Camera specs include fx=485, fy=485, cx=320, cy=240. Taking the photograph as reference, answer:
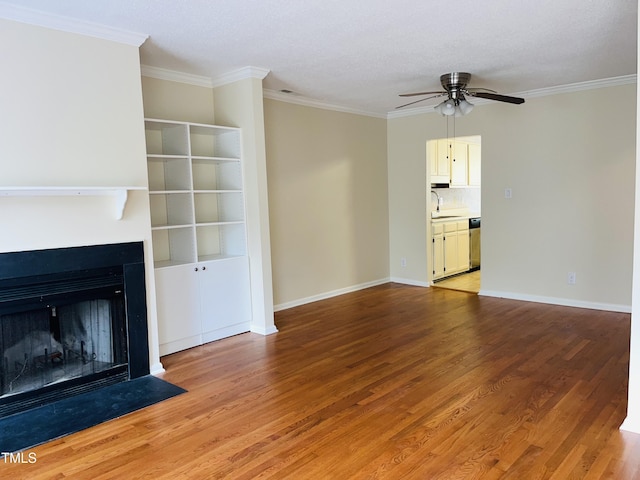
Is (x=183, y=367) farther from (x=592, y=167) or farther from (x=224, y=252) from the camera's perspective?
(x=592, y=167)

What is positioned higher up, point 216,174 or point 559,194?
point 216,174

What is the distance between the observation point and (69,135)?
3.05m

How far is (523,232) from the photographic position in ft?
18.0

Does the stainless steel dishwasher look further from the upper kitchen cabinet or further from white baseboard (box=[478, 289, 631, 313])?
white baseboard (box=[478, 289, 631, 313])

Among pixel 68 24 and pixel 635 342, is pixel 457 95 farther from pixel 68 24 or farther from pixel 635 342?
pixel 68 24

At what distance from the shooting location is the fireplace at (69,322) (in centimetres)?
290

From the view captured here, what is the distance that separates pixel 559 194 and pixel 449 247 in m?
1.91

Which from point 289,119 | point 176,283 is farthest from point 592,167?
point 176,283

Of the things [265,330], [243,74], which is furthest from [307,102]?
[265,330]

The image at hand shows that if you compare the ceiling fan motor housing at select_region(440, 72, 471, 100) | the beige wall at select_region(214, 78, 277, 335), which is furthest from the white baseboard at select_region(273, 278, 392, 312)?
the ceiling fan motor housing at select_region(440, 72, 471, 100)

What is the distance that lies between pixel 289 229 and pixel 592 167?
322 centimetres

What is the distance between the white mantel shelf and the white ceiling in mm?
1045

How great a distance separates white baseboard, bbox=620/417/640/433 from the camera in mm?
2516

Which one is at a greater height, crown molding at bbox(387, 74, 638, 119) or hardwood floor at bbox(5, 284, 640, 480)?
crown molding at bbox(387, 74, 638, 119)
